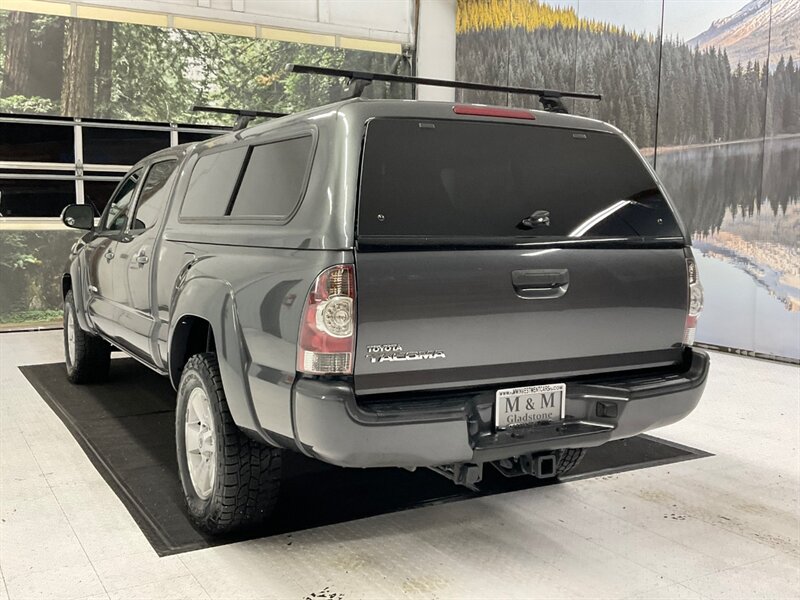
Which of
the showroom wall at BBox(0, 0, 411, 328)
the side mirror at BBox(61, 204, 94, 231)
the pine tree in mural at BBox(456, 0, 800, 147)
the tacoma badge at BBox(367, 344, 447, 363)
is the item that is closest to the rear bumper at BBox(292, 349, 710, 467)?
the tacoma badge at BBox(367, 344, 447, 363)

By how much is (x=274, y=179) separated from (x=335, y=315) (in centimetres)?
83

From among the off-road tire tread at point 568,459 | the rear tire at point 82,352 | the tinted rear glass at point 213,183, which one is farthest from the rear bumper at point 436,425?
the rear tire at point 82,352

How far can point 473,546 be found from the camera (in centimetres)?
314

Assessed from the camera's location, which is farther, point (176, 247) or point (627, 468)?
point (627, 468)

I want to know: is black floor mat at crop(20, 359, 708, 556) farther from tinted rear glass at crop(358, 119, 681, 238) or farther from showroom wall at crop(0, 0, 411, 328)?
showroom wall at crop(0, 0, 411, 328)

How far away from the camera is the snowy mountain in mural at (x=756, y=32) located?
280 inches

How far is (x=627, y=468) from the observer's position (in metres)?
4.16

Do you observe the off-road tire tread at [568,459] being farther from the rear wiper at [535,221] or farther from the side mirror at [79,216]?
the side mirror at [79,216]

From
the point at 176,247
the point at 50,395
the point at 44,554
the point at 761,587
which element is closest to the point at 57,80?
the point at 50,395

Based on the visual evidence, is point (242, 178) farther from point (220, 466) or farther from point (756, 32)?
point (756, 32)

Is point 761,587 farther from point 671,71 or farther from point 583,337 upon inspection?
point 671,71

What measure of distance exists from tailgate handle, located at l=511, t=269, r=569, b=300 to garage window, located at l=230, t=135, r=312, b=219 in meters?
0.83

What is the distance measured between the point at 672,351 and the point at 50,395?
457cm

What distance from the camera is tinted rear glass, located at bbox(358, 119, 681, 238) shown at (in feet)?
8.59
